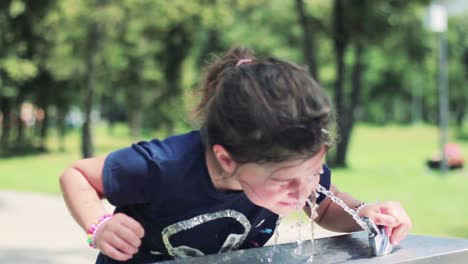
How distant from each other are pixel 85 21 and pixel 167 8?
297 cm

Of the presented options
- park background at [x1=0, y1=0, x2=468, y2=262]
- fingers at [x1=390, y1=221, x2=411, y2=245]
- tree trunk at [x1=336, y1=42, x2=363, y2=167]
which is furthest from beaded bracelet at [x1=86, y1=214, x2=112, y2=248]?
tree trunk at [x1=336, y1=42, x2=363, y2=167]

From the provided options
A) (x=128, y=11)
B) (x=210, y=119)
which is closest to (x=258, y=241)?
(x=210, y=119)

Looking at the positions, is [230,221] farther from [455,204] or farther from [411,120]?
[411,120]

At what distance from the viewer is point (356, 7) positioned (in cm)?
1428

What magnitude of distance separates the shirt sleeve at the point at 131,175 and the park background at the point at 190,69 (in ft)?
0.61

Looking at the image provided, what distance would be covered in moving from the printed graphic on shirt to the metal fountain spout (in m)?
0.29

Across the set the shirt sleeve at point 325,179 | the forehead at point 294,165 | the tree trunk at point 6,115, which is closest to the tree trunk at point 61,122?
the tree trunk at point 6,115

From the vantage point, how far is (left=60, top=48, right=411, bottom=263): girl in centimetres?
132

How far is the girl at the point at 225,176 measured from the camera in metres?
1.32

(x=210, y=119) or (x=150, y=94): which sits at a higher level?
(x=210, y=119)

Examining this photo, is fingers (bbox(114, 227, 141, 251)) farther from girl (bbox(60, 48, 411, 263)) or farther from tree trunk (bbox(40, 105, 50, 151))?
tree trunk (bbox(40, 105, 50, 151))

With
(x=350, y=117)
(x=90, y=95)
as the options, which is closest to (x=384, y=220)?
(x=350, y=117)

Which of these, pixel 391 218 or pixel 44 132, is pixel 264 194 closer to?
pixel 391 218

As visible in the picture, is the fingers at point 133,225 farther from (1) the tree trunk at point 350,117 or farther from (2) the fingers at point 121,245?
(1) the tree trunk at point 350,117
